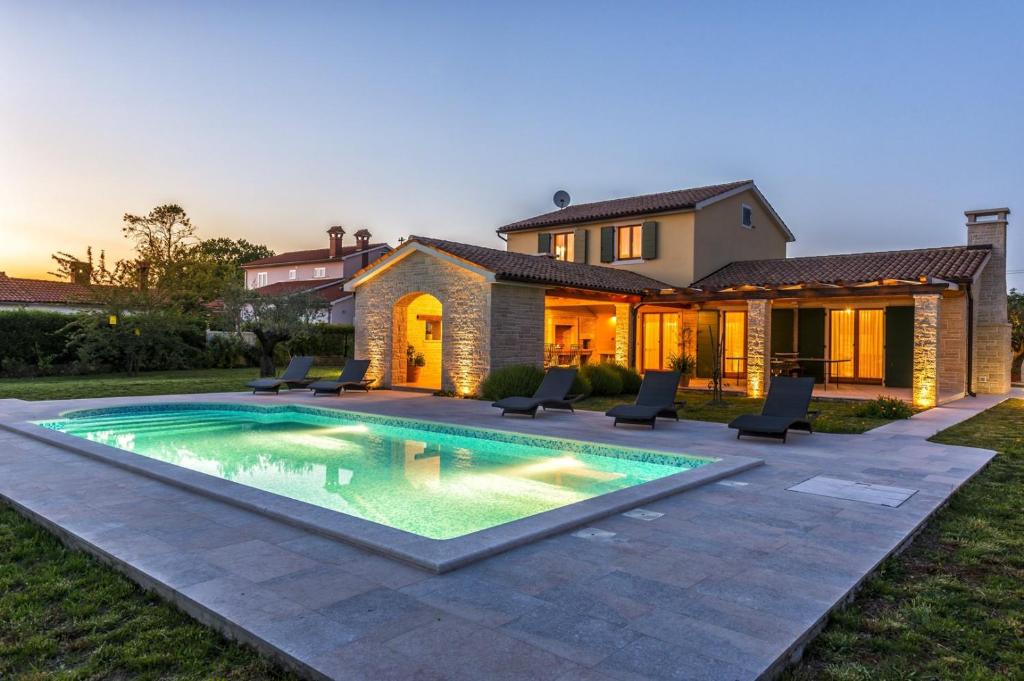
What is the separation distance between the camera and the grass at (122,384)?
16.7 metres

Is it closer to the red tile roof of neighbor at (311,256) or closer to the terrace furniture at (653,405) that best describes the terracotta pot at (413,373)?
the terrace furniture at (653,405)

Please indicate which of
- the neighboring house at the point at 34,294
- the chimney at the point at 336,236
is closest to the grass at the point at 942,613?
the neighboring house at the point at 34,294

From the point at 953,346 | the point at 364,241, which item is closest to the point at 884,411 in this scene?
the point at 953,346

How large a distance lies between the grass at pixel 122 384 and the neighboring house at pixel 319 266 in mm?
17852

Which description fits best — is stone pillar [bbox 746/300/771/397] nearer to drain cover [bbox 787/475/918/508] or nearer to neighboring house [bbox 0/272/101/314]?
drain cover [bbox 787/475/918/508]

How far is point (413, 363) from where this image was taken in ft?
67.4

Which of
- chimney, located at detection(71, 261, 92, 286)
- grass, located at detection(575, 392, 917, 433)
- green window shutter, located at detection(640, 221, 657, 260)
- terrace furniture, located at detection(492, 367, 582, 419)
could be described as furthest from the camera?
chimney, located at detection(71, 261, 92, 286)

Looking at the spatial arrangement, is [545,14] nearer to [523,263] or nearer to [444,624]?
[523,263]

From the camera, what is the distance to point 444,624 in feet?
10.9

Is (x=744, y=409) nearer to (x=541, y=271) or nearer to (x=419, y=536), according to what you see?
(x=541, y=271)

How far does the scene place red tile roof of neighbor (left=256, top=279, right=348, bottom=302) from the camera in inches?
1549

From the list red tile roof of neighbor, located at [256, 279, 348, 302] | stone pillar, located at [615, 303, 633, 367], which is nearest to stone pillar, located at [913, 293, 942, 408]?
stone pillar, located at [615, 303, 633, 367]

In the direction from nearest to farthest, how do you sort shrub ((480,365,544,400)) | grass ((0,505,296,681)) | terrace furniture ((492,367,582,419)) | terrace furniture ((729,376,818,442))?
grass ((0,505,296,681)) < terrace furniture ((729,376,818,442)) < terrace furniture ((492,367,582,419)) < shrub ((480,365,544,400))

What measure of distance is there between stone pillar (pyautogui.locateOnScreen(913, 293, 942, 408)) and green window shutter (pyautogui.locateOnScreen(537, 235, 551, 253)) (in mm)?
13264
